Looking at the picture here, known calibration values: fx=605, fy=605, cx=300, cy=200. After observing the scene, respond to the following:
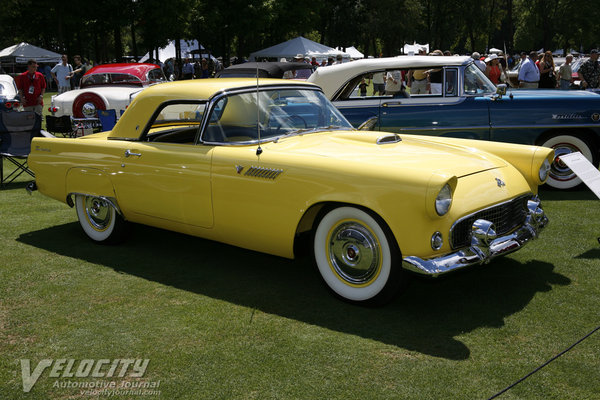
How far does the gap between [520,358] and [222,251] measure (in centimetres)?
308

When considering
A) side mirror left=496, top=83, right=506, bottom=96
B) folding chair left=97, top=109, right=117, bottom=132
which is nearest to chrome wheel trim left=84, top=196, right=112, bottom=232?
side mirror left=496, top=83, right=506, bottom=96

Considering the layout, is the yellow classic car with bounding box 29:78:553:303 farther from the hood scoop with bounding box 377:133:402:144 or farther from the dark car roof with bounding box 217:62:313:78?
the dark car roof with bounding box 217:62:313:78

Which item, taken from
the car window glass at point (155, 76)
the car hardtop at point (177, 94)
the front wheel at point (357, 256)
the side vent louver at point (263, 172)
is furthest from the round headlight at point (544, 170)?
the car window glass at point (155, 76)

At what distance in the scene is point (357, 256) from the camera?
4242 mm

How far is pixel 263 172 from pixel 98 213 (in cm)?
223

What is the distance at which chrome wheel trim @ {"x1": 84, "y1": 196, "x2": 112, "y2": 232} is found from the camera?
5.91 meters

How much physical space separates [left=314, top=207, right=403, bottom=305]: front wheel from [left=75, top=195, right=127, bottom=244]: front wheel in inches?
92.7

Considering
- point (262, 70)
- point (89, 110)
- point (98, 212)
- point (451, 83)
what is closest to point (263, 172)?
point (98, 212)

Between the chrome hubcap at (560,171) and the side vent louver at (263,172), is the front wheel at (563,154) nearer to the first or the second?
the chrome hubcap at (560,171)

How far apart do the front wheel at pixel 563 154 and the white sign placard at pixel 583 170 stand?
2463 millimetres

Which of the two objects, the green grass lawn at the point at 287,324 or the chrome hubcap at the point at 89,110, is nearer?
the green grass lawn at the point at 287,324

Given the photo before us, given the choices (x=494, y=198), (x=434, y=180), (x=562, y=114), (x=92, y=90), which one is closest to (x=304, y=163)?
(x=434, y=180)

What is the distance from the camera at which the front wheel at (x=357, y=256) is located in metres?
4.11

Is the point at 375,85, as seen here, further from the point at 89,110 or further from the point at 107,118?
the point at 89,110
